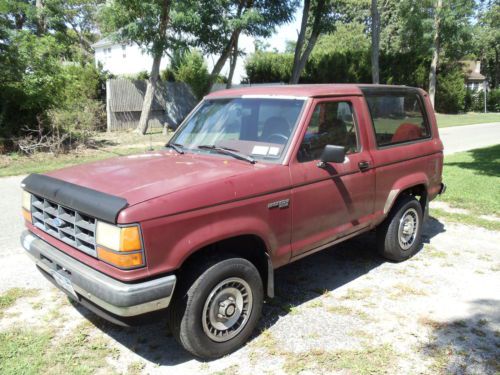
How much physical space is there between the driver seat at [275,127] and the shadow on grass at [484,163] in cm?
774

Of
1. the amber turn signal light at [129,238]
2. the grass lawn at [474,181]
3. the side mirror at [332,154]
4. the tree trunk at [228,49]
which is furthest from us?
the tree trunk at [228,49]

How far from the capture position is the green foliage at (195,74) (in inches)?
906

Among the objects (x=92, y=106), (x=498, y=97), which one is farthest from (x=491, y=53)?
(x=92, y=106)

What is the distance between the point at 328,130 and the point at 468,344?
83.1 inches

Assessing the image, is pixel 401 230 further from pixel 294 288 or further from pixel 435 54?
pixel 435 54

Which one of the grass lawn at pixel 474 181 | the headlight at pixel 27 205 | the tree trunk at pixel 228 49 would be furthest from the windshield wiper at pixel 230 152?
the tree trunk at pixel 228 49

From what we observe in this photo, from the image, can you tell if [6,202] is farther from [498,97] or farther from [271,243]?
[498,97]

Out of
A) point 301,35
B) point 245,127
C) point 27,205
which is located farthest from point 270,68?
point 27,205

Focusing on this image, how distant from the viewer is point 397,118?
495cm

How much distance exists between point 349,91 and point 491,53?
53045mm

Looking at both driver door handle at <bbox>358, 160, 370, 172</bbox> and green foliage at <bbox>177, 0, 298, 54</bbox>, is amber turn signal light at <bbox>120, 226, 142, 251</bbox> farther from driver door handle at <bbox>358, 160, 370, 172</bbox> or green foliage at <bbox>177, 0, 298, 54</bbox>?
green foliage at <bbox>177, 0, 298, 54</bbox>

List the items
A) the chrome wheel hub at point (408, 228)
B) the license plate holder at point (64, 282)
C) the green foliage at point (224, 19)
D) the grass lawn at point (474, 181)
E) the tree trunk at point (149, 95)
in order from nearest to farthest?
the license plate holder at point (64, 282) → the chrome wheel hub at point (408, 228) → the grass lawn at point (474, 181) → the green foliage at point (224, 19) → the tree trunk at point (149, 95)

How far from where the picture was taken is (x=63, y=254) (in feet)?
10.8

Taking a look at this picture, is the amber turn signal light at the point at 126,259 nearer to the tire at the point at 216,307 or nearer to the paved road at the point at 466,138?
the tire at the point at 216,307
